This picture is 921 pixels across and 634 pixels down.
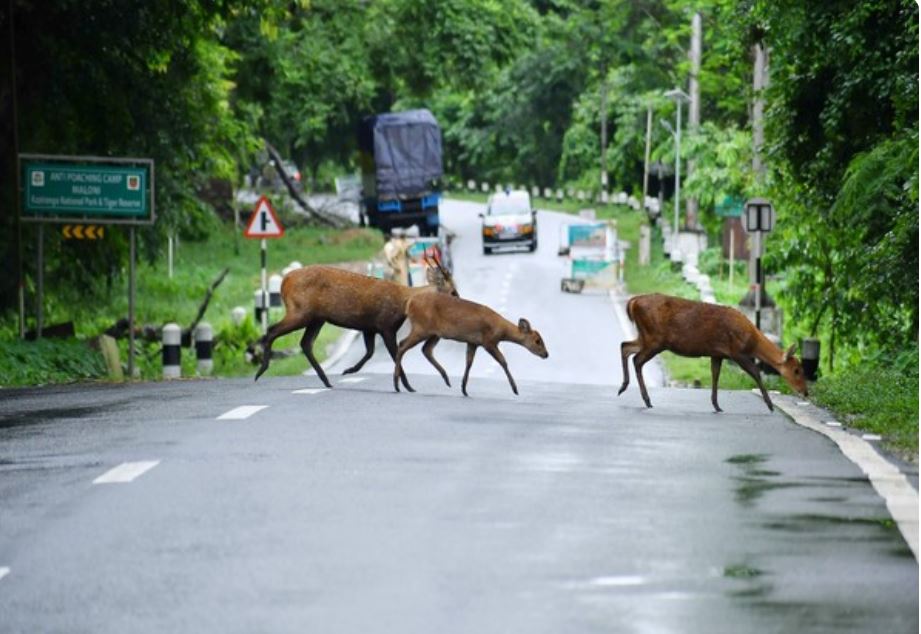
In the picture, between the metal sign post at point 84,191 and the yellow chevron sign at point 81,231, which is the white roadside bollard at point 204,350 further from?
the metal sign post at point 84,191

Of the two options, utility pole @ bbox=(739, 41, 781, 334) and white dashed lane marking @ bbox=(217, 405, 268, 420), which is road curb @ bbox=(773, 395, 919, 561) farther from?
utility pole @ bbox=(739, 41, 781, 334)

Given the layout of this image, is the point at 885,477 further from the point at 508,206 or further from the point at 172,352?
the point at 508,206

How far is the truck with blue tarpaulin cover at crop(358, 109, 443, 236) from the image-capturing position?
73.1 metres

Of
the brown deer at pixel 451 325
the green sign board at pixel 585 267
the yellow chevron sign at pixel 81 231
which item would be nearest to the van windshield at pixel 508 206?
the green sign board at pixel 585 267

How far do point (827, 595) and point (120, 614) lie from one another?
2.80 metres

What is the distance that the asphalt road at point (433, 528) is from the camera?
8.95 metres

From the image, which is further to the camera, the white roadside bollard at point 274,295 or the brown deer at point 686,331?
the white roadside bollard at point 274,295

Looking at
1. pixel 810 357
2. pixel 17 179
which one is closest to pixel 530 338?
pixel 810 357

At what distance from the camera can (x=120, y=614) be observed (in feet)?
29.9

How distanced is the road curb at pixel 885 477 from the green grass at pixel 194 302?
539 inches

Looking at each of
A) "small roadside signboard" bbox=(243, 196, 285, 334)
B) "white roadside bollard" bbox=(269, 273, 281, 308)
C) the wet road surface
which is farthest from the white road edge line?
"white roadside bollard" bbox=(269, 273, 281, 308)

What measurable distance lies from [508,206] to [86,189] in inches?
1855

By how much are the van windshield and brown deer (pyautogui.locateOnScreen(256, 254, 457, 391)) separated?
5625 cm

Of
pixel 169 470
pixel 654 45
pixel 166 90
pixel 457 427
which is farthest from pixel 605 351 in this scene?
pixel 654 45
